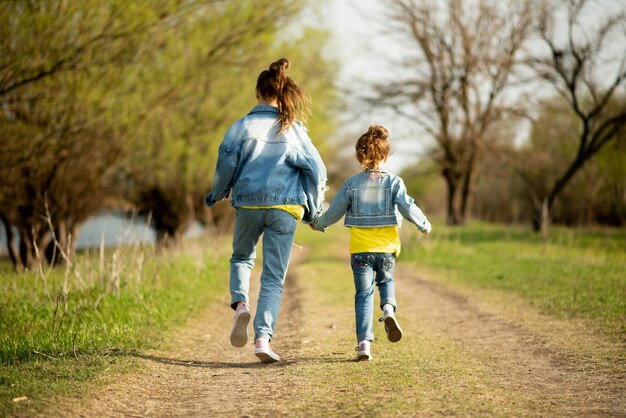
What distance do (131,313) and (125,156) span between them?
889 centimetres

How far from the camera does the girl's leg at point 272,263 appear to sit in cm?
496

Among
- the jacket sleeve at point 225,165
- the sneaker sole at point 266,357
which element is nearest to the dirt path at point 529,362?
the sneaker sole at point 266,357

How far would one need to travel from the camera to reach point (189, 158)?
18.9 meters

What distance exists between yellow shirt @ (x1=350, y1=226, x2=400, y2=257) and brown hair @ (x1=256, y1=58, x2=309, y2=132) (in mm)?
1032

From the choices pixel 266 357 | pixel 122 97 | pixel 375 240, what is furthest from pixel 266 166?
pixel 122 97

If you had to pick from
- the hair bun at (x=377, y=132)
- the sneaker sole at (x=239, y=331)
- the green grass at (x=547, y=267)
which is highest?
the hair bun at (x=377, y=132)

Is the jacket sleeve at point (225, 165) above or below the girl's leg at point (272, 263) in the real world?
above

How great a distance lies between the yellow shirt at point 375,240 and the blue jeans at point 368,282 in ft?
0.14

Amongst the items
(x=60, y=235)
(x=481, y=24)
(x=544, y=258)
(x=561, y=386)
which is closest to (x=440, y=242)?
(x=544, y=258)

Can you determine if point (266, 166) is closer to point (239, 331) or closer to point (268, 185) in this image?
point (268, 185)

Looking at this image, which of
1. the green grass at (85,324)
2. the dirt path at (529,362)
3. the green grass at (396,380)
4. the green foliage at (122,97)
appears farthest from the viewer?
the green foliage at (122,97)

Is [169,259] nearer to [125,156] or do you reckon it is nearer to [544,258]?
[125,156]

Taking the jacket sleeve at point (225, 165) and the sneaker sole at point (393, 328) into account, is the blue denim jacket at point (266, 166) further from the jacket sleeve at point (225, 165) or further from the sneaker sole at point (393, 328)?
the sneaker sole at point (393, 328)

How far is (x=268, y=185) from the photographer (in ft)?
16.1
